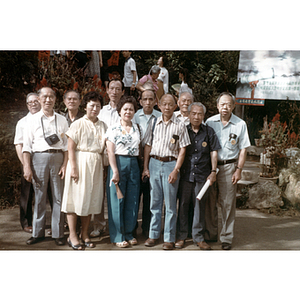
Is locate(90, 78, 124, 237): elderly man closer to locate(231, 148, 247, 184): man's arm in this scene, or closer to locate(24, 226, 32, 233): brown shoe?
locate(24, 226, 32, 233): brown shoe

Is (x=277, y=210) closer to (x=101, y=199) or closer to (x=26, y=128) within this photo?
(x=101, y=199)

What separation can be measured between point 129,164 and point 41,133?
1.33m

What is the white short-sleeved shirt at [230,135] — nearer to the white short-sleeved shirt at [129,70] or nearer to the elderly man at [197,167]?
the elderly man at [197,167]

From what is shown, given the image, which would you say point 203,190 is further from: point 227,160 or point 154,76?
point 154,76

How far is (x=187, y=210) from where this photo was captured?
15.8 feet

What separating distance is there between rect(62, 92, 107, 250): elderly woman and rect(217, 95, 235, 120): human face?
173 cm

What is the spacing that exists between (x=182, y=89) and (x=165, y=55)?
0.59 meters

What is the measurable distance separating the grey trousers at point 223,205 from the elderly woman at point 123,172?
1095 mm

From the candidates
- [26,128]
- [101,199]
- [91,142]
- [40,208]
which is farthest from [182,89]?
[40,208]

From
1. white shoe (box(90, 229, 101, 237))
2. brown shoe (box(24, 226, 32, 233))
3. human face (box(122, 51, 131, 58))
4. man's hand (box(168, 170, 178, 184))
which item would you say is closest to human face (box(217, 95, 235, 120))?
man's hand (box(168, 170, 178, 184))

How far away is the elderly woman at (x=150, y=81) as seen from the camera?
509 centimetres

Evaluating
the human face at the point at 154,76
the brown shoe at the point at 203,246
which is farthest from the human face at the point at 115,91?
the brown shoe at the point at 203,246

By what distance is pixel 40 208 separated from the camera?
188 inches

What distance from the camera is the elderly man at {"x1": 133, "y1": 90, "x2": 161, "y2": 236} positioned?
475cm
